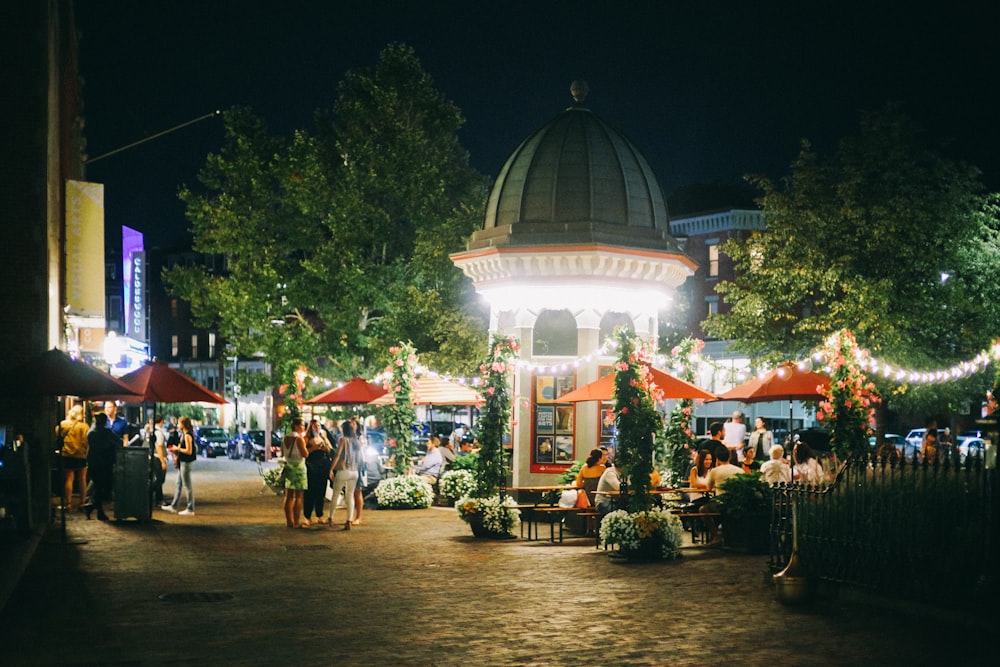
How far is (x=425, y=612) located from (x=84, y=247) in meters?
18.8

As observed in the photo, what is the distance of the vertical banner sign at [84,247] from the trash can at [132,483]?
7663 mm

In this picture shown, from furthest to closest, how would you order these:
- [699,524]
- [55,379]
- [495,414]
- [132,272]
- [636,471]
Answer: [132,272]
[495,414]
[699,524]
[55,379]
[636,471]

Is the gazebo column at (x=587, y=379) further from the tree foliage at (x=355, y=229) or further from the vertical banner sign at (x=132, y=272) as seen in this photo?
the vertical banner sign at (x=132, y=272)

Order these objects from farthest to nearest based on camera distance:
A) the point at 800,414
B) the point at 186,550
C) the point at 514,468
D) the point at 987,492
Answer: the point at 800,414 < the point at 514,468 < the point at 186,550 < the point at 987,492

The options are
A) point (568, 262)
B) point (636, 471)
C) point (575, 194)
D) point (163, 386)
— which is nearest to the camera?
point (636, 471)

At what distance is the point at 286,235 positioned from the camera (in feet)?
130

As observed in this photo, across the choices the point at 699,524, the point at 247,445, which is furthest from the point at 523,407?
the point at 247,445

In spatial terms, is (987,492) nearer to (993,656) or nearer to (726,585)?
(993,656)

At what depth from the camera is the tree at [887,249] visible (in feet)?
118

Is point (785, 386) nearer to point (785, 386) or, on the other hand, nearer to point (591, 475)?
point (785, 386)

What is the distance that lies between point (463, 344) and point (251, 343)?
687cm

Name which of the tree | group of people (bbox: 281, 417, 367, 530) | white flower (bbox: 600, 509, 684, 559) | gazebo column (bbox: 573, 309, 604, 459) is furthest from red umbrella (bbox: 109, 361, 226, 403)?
the tree

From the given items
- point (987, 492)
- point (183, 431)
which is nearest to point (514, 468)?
point (183, 431)

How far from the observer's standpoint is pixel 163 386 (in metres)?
21.7
